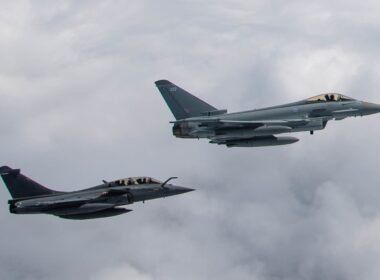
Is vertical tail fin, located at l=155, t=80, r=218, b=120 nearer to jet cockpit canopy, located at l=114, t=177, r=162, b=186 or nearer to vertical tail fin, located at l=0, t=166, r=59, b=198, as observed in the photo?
jet cockpit canopy, located at l=114, t=177, r=162, b=186

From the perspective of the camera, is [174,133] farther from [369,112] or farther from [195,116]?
[369,112]

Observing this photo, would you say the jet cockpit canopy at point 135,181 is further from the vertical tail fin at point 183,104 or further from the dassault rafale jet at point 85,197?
the vertical tail fin at point 183,104

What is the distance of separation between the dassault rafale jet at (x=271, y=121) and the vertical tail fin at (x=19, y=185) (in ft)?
42.9

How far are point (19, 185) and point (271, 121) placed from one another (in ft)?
74.7

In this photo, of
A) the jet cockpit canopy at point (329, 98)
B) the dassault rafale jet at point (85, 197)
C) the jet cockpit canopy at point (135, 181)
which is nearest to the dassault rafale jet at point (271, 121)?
the jet cockpit canopy at point (329, 98)

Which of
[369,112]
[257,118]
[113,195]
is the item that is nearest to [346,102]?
[369,112]

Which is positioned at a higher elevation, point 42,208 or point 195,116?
point 195,116

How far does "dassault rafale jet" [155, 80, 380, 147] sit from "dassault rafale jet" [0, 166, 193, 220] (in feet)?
18.4

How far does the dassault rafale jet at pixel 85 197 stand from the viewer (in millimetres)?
73125

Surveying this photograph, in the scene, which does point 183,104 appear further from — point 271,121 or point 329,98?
point 329,98

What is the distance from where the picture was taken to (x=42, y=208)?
73562 millimetres

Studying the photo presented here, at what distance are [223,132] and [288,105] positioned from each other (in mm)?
6579

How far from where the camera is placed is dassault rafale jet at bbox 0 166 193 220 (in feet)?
240

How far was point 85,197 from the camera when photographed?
2904 inches
